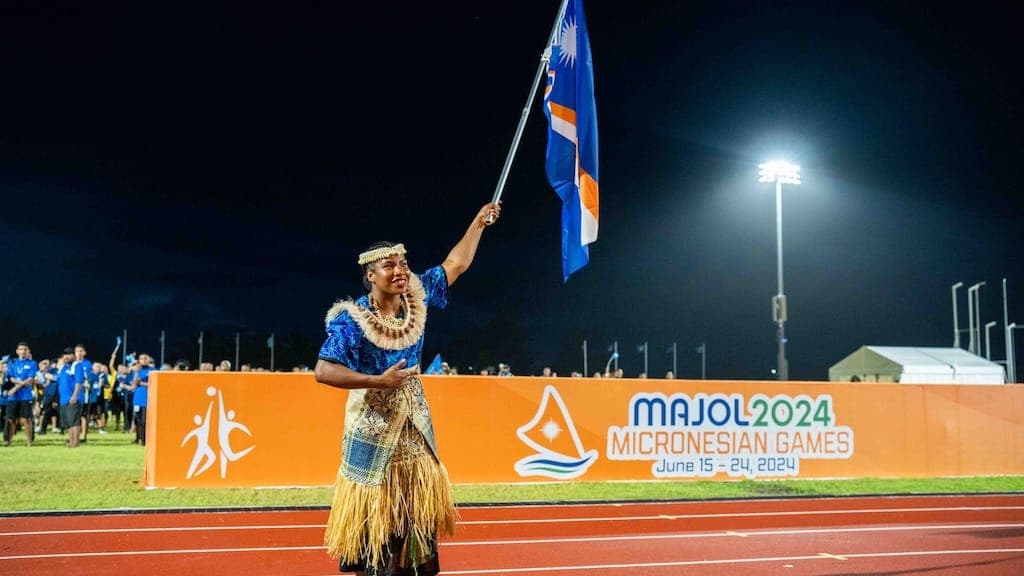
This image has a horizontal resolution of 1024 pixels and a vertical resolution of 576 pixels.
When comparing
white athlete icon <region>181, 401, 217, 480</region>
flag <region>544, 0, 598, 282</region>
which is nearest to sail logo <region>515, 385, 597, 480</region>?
white athlete icon <region>181, 401, 217, 480</region>

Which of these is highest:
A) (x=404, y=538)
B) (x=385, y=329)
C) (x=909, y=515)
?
(x=385, y=329)

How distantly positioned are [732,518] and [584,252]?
14.9 feet

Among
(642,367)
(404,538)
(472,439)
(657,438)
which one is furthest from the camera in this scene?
(642,367)

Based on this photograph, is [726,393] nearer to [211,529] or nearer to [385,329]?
[211,529]

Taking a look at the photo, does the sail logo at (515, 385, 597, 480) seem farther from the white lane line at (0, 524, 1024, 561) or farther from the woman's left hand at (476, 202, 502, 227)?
the woman's left hand at (476, 202, 502, 227)

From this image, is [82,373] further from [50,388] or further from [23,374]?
[50,388]

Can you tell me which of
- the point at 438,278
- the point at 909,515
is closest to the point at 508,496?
the point at 909,515

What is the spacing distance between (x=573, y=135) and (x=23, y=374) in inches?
529

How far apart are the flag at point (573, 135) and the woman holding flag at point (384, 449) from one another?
3214 millimetres

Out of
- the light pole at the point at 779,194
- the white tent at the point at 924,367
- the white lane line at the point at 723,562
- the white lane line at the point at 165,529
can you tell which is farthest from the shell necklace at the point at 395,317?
the white tent at the point at 924,367

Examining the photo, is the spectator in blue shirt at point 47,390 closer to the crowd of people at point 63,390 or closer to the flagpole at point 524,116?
the crowd of people at point 63,390

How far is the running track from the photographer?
753 centimetres

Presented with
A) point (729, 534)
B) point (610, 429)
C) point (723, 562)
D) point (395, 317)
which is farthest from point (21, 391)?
point (395, 317)

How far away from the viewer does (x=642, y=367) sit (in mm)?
73438
